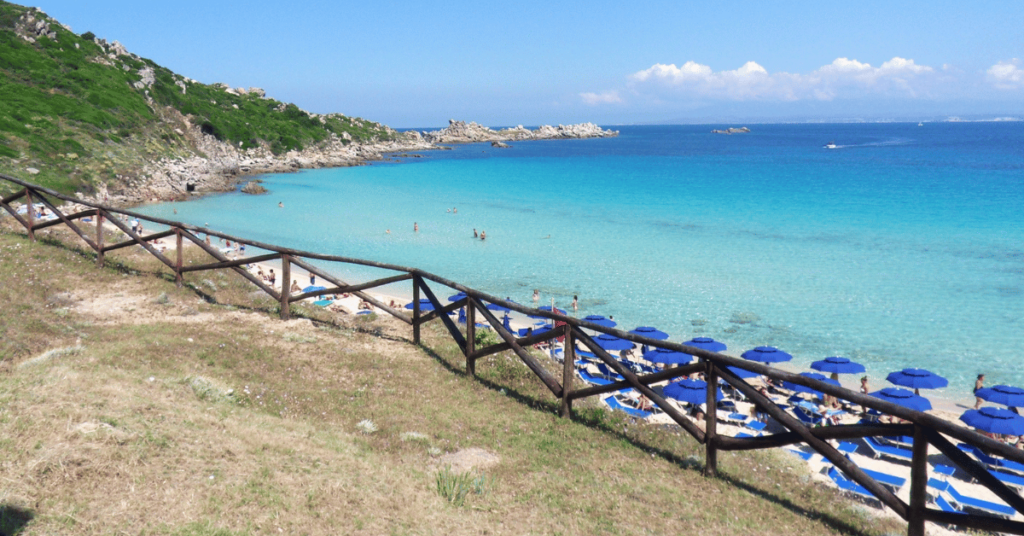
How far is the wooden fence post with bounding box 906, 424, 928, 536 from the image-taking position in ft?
19.0

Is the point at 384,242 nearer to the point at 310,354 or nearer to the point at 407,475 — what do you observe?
the point at 310,354

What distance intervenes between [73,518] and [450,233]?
44092 mm

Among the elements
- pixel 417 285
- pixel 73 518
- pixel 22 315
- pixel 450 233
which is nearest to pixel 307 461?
pixel 73 518

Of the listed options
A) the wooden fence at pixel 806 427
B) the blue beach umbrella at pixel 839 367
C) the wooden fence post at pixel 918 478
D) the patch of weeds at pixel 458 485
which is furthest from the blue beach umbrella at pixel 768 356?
the patch of weeds at pixel 458 485

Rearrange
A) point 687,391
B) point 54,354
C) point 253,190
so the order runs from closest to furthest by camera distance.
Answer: point 54,354
point 687,391
point 253,190

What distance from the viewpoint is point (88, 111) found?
62281 millimetres

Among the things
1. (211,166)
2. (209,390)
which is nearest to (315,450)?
(209,390)

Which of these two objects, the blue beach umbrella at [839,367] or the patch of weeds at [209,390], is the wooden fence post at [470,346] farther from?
the blue beach umbrella at [839,367]

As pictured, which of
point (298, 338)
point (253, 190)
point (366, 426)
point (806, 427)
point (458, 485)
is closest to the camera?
point (458, 485)

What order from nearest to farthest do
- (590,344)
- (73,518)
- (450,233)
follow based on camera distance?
1. (73,518)
2. (590,344)
3. (450,233)

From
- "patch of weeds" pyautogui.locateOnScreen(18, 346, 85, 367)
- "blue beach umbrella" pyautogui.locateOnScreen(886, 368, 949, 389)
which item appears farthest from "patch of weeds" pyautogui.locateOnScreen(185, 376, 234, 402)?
"blue beach umbrella" pyautogui.locateOnScreen(886, 368, 949, 389)

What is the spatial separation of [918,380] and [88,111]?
74.0m

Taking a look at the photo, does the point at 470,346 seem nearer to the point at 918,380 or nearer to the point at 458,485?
the point at 458,485

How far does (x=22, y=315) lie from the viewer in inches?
437
